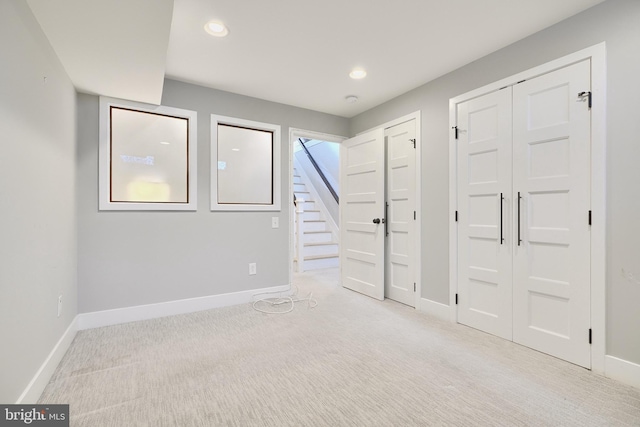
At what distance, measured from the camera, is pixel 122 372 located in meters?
1.88

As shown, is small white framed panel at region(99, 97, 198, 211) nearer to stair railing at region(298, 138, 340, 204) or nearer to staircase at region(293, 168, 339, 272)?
staircase at region(293, 168, 339, 272)

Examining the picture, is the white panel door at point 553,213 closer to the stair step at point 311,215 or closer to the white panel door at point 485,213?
the white panel door at point 485,213

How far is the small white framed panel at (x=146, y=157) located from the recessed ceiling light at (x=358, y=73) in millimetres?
1687

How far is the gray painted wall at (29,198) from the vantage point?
4.27ft

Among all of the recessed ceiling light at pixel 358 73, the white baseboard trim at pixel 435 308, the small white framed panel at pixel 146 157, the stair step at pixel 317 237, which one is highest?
the recessed ceiling light at pixel 358 73

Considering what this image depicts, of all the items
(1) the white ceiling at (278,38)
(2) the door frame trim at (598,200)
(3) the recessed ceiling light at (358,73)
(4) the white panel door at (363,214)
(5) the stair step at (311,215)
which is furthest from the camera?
(5) the stair step at (311,215)

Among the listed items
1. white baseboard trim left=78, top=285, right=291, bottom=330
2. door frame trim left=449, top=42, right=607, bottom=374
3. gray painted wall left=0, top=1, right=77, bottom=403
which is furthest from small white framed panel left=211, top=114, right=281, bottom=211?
door frame trim left=449, top=42, right=607, bottom=374

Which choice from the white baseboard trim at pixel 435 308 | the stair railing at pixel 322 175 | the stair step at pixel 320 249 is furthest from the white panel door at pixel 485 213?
the stair railing at pixel 322 175

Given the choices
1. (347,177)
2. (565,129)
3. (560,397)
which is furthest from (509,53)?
(560,397)

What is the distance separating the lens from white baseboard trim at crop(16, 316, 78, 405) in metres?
1.49

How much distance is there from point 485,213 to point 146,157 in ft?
10.6

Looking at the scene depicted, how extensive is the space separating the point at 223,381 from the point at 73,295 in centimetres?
164

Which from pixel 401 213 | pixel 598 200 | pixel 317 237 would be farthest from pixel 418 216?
pixel 317 237

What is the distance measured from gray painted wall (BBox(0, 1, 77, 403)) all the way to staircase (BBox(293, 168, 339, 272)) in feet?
10.8
